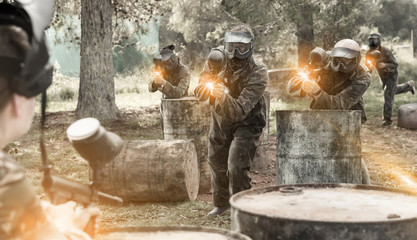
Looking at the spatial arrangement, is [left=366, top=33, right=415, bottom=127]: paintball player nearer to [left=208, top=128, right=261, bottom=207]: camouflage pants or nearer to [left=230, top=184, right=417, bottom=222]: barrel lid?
[left=208, top=128, right=261, bottom=207]: camouflage pants

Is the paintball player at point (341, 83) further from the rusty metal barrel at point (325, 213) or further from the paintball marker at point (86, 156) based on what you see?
the paintball marker at point (86, 156)

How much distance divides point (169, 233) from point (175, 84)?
8259 millimetres

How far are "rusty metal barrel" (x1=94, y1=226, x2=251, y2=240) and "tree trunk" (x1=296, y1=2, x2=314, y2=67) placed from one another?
14.2m

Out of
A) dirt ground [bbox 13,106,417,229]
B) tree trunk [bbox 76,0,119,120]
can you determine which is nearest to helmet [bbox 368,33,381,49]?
dirt ground [bbox 13,106,417,229]

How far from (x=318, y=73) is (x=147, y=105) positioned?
12227 mm

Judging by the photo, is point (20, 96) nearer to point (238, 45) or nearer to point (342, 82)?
point (238, 45)

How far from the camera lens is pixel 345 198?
3834 mm

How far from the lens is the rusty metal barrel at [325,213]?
2994 millimetres

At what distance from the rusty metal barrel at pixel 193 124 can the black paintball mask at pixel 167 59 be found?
2486mm

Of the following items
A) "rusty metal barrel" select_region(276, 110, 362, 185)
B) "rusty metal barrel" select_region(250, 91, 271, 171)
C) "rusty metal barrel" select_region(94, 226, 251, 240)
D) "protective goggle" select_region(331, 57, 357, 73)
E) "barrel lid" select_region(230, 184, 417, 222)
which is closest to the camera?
"rusty metal barrel" select_region(94, 226, 251, 240)

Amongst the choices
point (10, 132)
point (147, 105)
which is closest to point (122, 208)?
point (10, 132)

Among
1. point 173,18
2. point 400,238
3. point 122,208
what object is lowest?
point 122,208

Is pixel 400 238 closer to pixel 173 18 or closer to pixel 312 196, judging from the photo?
pixel 312 196

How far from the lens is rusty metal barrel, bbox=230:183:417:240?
2.99 meters
